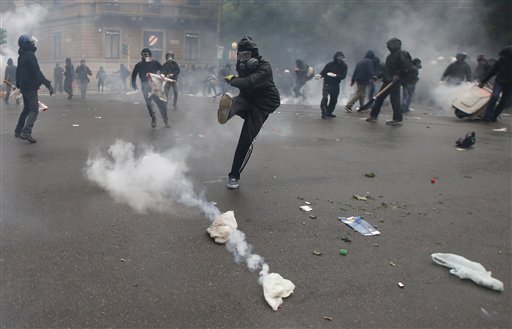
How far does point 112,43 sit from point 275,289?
3575cm

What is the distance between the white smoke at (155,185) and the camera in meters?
3.51

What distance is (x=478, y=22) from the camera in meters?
20.5

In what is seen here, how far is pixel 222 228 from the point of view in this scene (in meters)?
3.61

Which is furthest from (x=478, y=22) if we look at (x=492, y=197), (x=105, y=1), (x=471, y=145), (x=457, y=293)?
(x=105, y=1)

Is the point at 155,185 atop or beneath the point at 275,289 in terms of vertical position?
beneath

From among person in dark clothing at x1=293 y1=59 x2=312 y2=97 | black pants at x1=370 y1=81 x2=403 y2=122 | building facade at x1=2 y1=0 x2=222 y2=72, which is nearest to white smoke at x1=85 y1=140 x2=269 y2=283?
black pants at x1=370 y1=81 x2=403 y2=122

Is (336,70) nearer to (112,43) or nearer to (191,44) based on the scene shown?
(191,44)

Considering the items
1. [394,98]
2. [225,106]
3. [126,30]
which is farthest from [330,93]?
[126,30]

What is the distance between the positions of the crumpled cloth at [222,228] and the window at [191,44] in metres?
34.5

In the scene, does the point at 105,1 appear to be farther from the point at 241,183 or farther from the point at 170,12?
the point at 241,183

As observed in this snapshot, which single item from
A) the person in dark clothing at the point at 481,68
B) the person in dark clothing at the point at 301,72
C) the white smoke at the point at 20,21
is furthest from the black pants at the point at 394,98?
the white smoke at the point at 20,21

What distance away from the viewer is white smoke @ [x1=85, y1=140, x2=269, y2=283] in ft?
11.5

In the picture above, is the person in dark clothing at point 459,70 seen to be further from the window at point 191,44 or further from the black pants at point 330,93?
the window at point 191,44

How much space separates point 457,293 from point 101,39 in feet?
118
